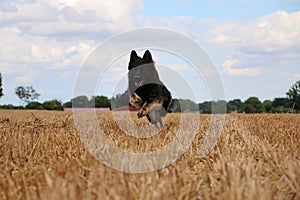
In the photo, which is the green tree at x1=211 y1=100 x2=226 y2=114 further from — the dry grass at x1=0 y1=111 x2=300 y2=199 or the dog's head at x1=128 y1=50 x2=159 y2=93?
the dry grass at x1=0 y1=111 x2=300 y2=199

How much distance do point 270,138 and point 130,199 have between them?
4132 mm

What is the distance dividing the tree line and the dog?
53cm

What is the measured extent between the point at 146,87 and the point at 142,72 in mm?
328

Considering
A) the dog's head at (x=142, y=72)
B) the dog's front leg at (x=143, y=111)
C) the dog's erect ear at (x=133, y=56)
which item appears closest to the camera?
the dog's front leg at (x=143, y=111)

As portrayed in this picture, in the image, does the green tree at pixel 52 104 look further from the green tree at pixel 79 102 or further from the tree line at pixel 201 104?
the green tree at pixel 79 102

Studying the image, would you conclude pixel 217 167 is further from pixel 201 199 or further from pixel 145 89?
pixel 145 89

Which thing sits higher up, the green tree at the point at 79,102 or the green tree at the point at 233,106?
the green tree at the point at 233,106

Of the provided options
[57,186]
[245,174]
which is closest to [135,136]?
[245,174]

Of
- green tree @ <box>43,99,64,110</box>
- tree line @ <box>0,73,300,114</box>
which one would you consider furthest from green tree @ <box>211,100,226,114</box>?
green tree @ <box>43,99,64,110</box>

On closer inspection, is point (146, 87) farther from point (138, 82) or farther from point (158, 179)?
point (158, 179)

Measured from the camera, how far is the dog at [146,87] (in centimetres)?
982

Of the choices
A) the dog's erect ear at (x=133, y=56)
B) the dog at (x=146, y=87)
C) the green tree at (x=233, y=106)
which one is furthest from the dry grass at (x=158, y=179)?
the green tree at (x=233, y=106)

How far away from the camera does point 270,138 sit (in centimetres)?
670

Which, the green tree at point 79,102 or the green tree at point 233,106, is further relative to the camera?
the green tree at point 233,106
